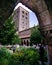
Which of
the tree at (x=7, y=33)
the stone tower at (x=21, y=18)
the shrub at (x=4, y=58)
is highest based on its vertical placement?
the stone tower at (x=21, y=18)

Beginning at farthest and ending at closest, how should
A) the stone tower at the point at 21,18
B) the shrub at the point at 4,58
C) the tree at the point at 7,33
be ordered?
the stone tower at the point at 21,18 < the tree at the point at 7,33 < the shrub at the point at 4,58

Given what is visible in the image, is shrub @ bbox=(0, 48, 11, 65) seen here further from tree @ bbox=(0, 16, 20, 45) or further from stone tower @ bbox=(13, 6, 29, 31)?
stone tower @ bbox=(13, 6, 29, 31)

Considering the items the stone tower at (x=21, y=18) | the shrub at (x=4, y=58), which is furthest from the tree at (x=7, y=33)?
the stone tower at (x=21, y=18)

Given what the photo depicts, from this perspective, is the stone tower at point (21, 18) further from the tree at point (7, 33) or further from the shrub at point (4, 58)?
the shrub at point (4, 58)

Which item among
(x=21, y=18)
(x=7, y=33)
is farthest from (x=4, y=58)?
(x=21, y=18)

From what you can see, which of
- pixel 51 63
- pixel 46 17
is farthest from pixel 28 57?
pixel 46 17

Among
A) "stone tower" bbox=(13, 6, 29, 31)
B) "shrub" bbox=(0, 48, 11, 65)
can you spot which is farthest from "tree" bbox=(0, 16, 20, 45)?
"stone tower" bbox=(13, 6, 29, 31)

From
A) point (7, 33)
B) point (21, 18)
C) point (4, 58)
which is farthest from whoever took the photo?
point (21, 18)

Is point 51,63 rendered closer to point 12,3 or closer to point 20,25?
point 12,3

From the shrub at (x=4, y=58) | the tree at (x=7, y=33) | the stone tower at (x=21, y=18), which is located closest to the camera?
the shrub at (x=4, y=58)

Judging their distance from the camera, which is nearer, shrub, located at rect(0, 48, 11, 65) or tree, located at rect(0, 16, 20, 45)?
shrub, located at rect(0, 48, 11, 65)

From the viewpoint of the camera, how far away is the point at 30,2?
5.35m

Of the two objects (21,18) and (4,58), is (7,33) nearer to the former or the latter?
(4,58)

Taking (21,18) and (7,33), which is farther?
(21,18)
